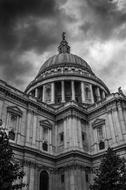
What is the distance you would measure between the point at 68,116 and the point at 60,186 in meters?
10.8

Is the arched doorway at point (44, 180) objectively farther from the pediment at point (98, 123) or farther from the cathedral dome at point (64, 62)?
the cathedral dome at point (64, 62)

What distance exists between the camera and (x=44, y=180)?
98.7ft

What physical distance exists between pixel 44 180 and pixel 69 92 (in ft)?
84.1

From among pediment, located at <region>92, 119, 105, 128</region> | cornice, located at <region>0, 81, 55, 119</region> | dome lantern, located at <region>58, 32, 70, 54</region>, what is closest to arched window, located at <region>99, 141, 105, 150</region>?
pediment, located at <region>92, 119, 105, 128</region>

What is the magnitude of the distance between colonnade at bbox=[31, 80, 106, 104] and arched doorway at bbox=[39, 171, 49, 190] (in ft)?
67.1

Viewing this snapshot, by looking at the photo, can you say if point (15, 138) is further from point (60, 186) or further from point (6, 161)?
point (6, 161)

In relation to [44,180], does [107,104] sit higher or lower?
higher

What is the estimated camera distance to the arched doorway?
2948 cm

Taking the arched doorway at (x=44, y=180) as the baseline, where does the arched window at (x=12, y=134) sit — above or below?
above

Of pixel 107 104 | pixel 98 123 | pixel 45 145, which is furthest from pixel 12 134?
pixel 107 104

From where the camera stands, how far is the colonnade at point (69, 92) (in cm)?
4953

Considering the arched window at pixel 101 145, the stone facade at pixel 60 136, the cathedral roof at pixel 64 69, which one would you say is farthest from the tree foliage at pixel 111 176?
the cathedral roof at pixel 64 69

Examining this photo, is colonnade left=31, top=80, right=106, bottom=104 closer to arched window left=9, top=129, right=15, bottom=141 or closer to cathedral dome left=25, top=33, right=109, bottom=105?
cathedral dome left=25, top=33, right=109, bottom=105

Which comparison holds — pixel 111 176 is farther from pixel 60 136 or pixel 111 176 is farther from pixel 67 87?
pixel 67 87
